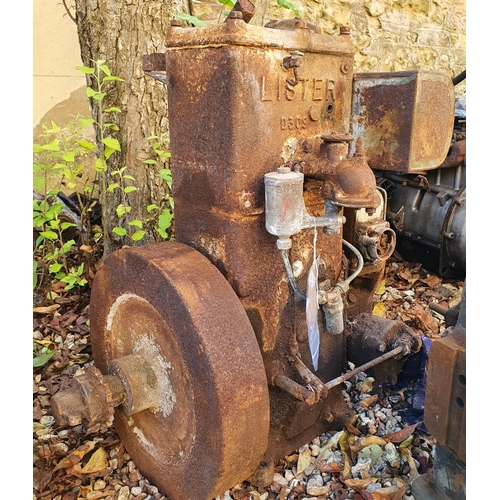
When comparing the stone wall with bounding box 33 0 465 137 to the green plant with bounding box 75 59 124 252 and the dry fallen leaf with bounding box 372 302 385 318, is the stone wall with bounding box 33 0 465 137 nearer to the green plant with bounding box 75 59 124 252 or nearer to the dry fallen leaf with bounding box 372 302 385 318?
the green plant with bounding box 75 59 124 252

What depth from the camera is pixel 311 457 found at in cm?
216

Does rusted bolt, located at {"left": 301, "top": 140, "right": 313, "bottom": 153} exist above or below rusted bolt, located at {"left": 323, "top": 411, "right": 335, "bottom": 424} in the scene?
above

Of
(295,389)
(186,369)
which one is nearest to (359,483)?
(295,389)

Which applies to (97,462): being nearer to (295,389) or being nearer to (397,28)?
(295,389)

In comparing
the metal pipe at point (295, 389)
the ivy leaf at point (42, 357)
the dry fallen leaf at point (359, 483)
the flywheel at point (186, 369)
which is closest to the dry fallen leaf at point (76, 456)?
the flywheel at point (186, 369)

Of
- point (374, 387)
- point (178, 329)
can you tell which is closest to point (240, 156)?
point (178, 329)

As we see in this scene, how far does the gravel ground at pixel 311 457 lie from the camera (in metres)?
2.00

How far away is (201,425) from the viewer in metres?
1.63

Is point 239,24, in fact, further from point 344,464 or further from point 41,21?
point 41,21

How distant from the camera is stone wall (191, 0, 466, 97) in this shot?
15.4 ft

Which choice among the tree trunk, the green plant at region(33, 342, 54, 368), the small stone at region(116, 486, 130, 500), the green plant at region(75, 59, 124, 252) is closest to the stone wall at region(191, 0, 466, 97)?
the tree trunk

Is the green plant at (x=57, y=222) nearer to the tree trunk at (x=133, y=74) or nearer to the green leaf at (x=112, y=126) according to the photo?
the green leaf at (x=112, y=126)

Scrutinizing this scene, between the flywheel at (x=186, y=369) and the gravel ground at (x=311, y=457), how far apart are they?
0.24 meters

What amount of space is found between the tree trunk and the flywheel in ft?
4.35
